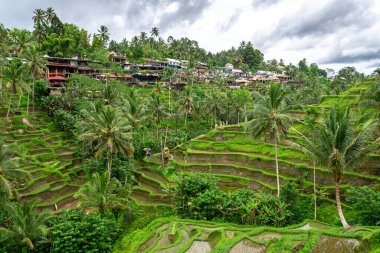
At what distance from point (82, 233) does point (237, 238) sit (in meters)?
11.0

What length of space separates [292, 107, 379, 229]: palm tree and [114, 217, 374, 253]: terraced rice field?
394cm

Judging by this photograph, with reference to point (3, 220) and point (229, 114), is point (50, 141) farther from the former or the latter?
point (229, 114)

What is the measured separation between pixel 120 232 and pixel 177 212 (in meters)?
5.04

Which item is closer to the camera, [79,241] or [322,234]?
[322,234]

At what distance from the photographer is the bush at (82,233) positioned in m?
18.6

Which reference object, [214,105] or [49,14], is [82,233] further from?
[49,14]

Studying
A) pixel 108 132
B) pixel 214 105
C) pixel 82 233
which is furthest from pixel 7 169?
pixel 214 105

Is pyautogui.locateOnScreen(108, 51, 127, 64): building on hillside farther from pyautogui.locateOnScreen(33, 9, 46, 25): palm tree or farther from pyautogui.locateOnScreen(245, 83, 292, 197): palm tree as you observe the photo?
pyautogui.locateOnScreen(245, 83, 292, 197): palm tree

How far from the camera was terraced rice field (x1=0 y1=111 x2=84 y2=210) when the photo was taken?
27391 mm

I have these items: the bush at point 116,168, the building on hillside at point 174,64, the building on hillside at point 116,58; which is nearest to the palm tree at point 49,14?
the building on hillside at point 116,58

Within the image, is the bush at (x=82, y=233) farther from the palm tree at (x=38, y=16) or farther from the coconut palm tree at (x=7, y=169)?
the palm tree at (x=38, y=16)

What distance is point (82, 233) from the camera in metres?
19.1

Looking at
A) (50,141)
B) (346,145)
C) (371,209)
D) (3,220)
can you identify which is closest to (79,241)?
(3,220)

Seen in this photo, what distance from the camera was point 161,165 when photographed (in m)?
33.3
